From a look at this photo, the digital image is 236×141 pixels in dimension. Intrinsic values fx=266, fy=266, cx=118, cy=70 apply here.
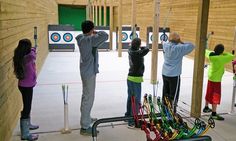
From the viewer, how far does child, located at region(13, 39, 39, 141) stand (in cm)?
283

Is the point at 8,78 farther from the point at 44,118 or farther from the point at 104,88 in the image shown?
the point at 104,88

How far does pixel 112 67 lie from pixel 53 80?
2157 millimetres

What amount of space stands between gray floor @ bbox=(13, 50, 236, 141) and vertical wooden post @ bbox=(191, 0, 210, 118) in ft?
0.89

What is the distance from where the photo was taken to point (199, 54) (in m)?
3.70

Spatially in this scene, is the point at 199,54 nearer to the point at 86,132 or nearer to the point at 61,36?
the point at 86,132

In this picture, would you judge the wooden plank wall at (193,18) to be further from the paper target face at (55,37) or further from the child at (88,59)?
the child at (88,59)

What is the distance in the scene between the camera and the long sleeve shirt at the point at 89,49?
3.11 metres

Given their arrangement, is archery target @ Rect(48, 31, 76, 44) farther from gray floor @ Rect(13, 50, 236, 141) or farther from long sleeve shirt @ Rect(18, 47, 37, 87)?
long sleeve shirt @ Rect(18, 47, 37, 87)

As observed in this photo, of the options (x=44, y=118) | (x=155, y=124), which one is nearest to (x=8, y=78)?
(x=44, y=118)

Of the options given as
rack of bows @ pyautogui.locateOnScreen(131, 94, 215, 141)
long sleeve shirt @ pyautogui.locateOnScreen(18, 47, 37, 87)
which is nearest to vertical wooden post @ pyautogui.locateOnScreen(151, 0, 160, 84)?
rack of bows @ pyautogui.locateOnScreen(131, 94, 215, 141)

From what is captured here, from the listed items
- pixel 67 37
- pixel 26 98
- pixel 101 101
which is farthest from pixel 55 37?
pixel 26 98

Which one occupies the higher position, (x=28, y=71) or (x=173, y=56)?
(x=173, y=56)

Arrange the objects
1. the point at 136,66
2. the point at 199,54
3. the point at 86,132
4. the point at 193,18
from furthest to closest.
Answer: the point at 193,18, the point at 199,54, the point at 136,66, the point at 86,132

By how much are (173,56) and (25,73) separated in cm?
186
